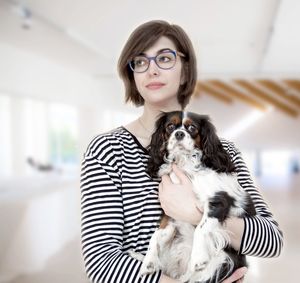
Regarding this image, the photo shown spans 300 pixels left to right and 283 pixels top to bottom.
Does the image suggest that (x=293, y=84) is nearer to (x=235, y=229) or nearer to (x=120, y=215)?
(x=235, y=229)

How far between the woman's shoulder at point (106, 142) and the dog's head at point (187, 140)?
86 mm

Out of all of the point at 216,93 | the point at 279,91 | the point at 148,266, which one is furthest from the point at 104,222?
the point at 216,93

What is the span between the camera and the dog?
3.31ft

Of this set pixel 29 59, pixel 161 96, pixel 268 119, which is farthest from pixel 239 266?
pixel 268 119

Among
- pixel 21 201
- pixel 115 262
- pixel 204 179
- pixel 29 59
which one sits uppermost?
pixel 29 59

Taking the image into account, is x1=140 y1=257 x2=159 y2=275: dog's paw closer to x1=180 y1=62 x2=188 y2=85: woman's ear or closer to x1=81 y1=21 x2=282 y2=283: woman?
x1=81 y1=21 x2=282 y2=283: woman

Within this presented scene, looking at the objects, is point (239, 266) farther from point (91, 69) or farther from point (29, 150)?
point (29, 150)

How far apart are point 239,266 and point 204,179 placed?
0.86ft

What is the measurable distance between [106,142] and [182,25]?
4.57m

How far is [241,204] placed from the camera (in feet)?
3.55

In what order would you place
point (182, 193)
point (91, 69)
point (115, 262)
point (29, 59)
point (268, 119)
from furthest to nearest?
point (268, 119) → point (91, 69) → point (29, 59) → point (182, 193) → point (115, 262)

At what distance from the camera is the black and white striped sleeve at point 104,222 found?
3.00ft

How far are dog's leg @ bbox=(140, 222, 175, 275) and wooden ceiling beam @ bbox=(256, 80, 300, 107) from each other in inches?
370

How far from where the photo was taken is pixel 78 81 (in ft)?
26.2
